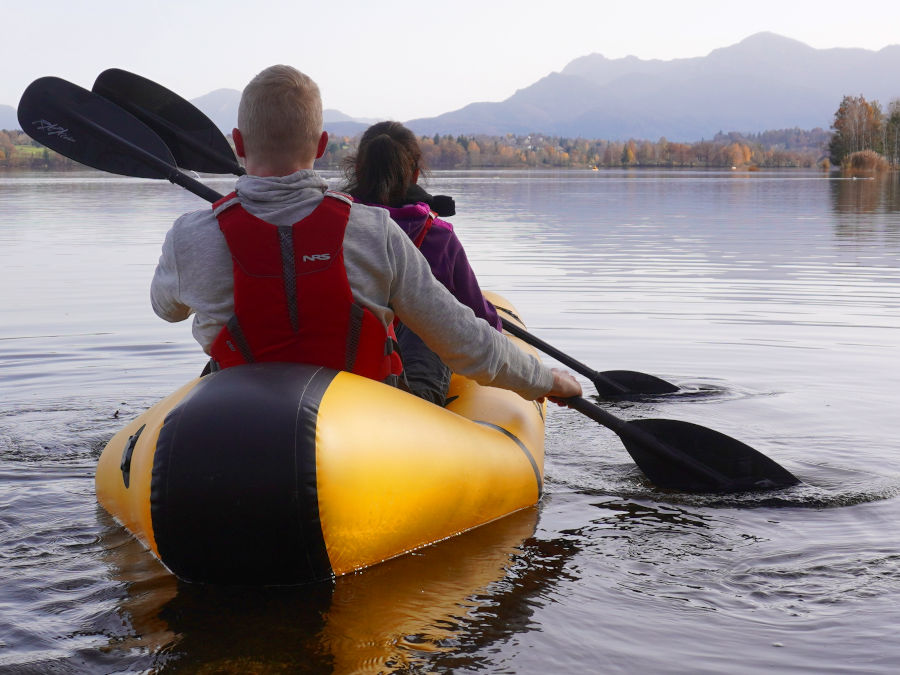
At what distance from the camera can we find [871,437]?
17.9 feet

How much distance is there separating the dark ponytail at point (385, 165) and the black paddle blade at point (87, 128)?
1325mm

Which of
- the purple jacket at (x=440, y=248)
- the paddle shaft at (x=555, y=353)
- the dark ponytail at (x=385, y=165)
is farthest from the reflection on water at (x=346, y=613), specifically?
the paddle shaft at (x=555, y=353)

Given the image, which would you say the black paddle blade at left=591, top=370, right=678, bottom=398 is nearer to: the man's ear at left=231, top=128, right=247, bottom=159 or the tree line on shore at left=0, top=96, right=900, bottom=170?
the man's ear at left=231, top=128, right=247, bottom=159

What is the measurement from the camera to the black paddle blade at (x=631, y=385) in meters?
6.82

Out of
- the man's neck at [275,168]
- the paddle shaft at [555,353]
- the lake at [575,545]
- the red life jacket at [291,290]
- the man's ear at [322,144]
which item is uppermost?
the man's ear at [322,144]

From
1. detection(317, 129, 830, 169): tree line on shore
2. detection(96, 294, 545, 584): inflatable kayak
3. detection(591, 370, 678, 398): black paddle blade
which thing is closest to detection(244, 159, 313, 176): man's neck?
detection(96, 294, 545, 584): inflatable kayak

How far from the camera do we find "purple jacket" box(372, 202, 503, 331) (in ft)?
13.5

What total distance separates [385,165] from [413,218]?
1.00 ft

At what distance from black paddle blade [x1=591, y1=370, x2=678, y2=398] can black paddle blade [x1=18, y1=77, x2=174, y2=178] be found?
10.9 feet

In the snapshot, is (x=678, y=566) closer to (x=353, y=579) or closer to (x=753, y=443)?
(x=353, y=579)

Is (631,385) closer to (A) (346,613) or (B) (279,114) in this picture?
(A) (346,613)

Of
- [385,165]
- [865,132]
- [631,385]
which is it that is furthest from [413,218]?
[865,132]

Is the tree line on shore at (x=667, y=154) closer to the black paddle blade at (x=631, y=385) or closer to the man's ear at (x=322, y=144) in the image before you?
the black paddle blade at (x=631, y=385)

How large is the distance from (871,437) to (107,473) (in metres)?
4.03
